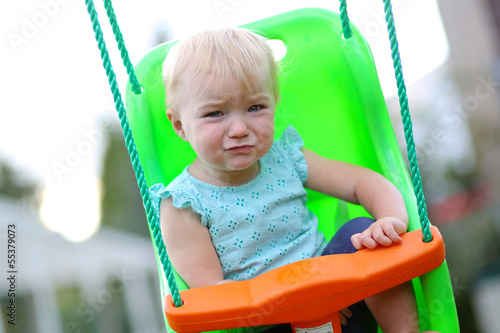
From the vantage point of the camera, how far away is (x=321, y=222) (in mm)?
975

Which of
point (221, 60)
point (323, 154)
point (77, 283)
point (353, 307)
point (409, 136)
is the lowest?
point (77, 283)

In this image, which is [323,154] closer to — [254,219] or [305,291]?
[254,219]

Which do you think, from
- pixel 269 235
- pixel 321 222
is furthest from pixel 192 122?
pixel 321 222

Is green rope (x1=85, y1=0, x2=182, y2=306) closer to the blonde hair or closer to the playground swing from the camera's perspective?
the playground swing

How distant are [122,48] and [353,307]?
0.54 metres

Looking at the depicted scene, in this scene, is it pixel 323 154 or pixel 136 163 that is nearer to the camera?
pixel 136 163

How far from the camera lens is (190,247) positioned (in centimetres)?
76

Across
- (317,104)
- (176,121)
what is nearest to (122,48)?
(176,121)

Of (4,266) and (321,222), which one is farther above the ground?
(321,222)

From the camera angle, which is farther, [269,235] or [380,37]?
[380,37]

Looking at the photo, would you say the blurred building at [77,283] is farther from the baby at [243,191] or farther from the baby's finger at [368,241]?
the baby's finger at [368,241]

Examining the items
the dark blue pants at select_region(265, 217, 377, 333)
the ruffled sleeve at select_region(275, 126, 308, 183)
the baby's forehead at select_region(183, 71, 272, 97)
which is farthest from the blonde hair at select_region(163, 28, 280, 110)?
the dark blue pants at select_region(265, 217, 377, 333)

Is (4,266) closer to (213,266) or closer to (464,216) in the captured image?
(213,266)

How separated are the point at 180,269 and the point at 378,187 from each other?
33 cm
